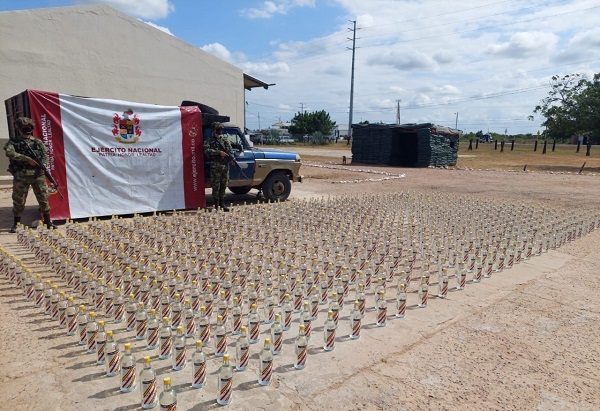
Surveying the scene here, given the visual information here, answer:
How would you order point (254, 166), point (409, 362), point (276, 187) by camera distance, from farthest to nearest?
point (276, 187), point (254, 166), point (409, 362)

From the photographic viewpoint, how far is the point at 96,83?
52.9ft

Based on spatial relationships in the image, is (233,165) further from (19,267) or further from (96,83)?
(96,83)

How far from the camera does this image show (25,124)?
7570mm

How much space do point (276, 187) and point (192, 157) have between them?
2519mm

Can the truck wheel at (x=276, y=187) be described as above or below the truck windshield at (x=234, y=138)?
below

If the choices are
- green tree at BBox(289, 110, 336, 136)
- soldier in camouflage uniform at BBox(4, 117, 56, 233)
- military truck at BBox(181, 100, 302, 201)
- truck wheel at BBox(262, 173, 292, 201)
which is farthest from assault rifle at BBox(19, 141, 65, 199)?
green tree at BBox(289, 110, 336, 136)

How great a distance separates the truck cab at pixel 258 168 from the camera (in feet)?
34.8

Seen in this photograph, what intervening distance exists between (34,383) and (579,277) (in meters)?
6.86

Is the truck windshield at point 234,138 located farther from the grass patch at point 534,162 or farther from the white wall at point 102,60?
the grass patch at point 534,162

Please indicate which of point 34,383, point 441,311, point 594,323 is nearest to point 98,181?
point 34,383

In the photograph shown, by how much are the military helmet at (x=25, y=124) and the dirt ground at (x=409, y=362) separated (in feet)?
10.8

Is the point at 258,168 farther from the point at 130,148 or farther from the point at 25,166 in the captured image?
the point at 25,166

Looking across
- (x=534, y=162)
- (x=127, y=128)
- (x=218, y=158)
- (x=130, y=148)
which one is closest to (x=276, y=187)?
(x=218, y=158)

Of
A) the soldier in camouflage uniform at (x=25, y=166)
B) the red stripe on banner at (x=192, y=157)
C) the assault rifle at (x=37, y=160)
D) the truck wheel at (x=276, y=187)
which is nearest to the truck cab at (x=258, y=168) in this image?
the truck wheel at (x=276, y=187)
